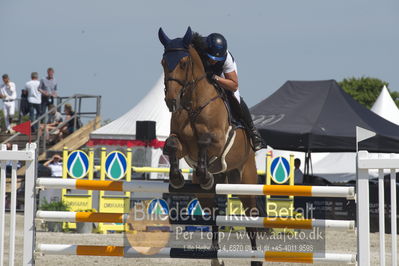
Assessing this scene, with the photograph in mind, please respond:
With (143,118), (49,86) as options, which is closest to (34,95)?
(49,86)

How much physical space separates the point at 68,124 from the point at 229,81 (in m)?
15.8

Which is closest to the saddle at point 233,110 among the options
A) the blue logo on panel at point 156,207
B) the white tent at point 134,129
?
the blue logo on panel at point 156,207

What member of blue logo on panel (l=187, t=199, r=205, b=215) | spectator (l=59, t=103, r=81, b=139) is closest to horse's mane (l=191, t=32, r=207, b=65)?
blue logo on panel (l=187, t=199, r=205, b=215)

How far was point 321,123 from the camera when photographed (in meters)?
15.2

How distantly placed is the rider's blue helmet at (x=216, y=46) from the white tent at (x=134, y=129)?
42.4 feet

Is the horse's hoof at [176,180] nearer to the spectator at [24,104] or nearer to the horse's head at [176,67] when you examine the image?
the horse's head at [176,67]

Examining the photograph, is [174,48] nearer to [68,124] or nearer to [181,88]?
[181,88]

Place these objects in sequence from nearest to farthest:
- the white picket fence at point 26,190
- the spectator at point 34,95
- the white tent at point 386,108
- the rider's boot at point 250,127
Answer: the white picket fence at point 26,190
the rider's boot at point 250,127
the spectator at point 34,95
the white tent at point 386,108

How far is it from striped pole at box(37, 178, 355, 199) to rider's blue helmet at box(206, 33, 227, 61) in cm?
142

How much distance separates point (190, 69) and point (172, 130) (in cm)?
55

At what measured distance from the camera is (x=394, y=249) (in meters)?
5.05

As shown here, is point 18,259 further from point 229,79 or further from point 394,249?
point 394,249

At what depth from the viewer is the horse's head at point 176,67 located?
238 inches

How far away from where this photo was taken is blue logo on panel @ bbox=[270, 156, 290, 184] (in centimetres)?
1353
